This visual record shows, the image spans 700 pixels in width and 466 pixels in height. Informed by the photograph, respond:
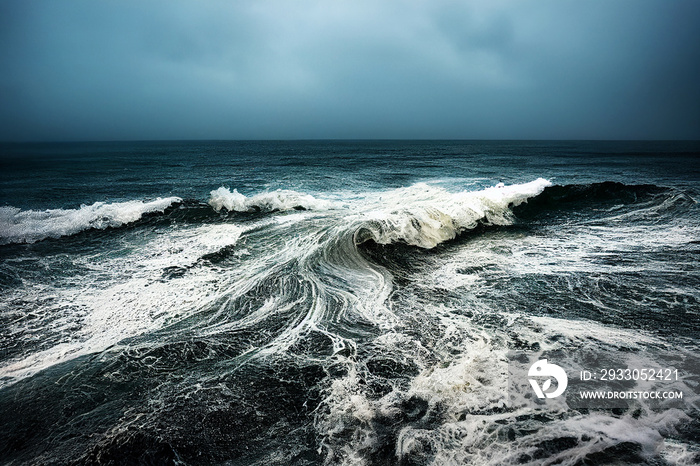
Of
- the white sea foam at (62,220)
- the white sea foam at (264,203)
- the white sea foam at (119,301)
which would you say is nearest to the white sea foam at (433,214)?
the white sea foam at (264,203)

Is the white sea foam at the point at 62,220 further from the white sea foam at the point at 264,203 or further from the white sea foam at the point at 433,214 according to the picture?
the white sea foam at the point at 433,214

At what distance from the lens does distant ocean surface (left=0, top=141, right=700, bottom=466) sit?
321cm

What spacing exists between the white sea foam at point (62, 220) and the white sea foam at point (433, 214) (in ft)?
27.6

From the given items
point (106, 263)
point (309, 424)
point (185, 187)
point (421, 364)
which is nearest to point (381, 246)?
point (421, 364)

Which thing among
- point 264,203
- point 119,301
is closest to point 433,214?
point 264,203

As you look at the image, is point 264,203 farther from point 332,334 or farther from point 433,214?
point 332,334

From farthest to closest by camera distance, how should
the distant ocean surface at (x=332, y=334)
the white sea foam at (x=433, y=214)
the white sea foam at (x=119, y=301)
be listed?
→ 1. the white sea foam at (x=433, y=214)
2. the white sea foam at (x=119, y=301)
3. the distant ocean surface at (x=332, y=334)

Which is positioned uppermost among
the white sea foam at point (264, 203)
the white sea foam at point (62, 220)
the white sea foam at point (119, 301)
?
the white sea foam at point (264, 203)

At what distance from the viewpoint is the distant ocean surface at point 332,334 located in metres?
3.21

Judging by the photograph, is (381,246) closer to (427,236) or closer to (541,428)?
(427,236)

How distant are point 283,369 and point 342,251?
15.2 feet

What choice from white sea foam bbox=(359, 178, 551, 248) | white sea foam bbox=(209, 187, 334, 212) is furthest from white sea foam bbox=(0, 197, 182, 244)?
white sea foam bbox=(359, 178, 551, 248)

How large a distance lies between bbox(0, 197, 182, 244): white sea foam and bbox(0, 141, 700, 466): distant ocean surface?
92mm

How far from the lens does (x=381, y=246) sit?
9.23 metres
